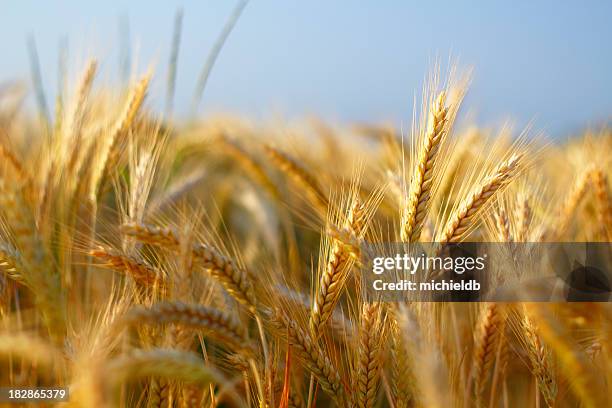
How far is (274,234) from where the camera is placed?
278cm

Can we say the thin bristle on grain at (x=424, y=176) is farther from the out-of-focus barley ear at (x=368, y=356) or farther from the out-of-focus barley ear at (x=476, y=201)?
the out-of-focus barley ear at (x=368, y=356)

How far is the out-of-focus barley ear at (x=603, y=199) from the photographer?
2.07 metres

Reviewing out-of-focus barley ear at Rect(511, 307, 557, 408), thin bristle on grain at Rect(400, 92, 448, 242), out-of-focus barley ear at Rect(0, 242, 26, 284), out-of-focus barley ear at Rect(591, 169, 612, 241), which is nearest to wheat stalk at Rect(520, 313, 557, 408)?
out-of-focus barley ear at Rect(511, 307, 557, 408)

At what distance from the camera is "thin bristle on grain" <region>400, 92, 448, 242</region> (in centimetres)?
139

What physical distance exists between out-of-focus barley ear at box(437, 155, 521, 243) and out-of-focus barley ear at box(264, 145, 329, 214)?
0.87 meters

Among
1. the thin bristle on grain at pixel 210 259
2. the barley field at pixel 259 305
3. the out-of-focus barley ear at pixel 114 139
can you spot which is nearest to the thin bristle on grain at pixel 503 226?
the barley field at pixel 259 305

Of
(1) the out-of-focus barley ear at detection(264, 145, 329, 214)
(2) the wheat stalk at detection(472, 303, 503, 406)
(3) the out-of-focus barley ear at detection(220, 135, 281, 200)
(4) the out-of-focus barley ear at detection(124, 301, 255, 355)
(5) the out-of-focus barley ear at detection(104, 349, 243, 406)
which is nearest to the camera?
(5) the out-of-focus barley ear at detection(104, 349, 243, 406)

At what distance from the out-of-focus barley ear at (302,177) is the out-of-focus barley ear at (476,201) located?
867mm

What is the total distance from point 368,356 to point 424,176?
1.50ft

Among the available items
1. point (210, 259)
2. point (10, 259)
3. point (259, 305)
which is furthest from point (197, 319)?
point (10, 259)

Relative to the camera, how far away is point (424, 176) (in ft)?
4.69

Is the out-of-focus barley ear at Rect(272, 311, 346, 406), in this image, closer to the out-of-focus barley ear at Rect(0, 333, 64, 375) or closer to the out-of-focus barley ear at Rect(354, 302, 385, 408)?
the out-of-focus barley ear at Rect(354, 302, 385, 408)

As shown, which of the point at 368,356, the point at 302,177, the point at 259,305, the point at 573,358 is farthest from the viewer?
the point at 302,177

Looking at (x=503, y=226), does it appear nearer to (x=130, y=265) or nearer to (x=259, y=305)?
(x=259, y=305)
